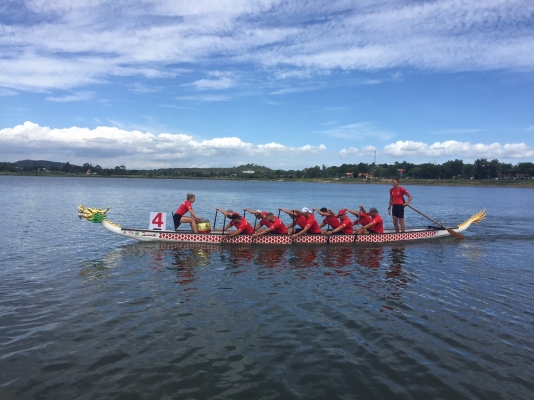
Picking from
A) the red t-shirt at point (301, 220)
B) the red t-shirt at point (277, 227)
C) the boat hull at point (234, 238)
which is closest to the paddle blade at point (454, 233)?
the boat hull at point (234, 238)

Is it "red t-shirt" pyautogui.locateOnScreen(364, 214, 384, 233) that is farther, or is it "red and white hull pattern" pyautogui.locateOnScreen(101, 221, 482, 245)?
"red t-shirt" pyautogui.locateOnScreen(364, 214, 384, 233)

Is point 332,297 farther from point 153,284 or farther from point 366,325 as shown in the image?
point 153,284

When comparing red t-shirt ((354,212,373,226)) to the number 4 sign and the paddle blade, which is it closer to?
the paddle blade

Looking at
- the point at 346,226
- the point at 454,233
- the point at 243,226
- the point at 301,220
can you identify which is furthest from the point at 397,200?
the point at 243,226

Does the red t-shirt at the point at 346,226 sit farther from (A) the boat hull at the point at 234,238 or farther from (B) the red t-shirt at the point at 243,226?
(B) the red t-shirt at the point at 243,226

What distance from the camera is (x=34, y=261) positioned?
599 inches

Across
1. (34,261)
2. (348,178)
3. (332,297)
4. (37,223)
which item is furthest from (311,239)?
(348,178)

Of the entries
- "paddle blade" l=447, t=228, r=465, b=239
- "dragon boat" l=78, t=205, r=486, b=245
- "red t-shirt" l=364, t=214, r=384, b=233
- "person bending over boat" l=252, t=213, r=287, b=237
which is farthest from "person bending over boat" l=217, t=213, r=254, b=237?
"paddle blade" l=447, t=228, r=465, b=239

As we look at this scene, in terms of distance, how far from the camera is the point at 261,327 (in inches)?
359

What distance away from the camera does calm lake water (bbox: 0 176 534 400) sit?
682 centimetres

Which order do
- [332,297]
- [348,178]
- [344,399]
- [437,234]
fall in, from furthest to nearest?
[348,178]
[437,234]
[332,297]
[344,399]

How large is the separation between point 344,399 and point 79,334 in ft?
20.4

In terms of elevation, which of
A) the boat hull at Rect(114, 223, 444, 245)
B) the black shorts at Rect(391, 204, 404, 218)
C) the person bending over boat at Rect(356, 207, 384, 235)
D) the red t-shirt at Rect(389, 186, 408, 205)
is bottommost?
the boat hull at Rect(114, 223, 444, 245)

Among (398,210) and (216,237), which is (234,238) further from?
(398,210)
